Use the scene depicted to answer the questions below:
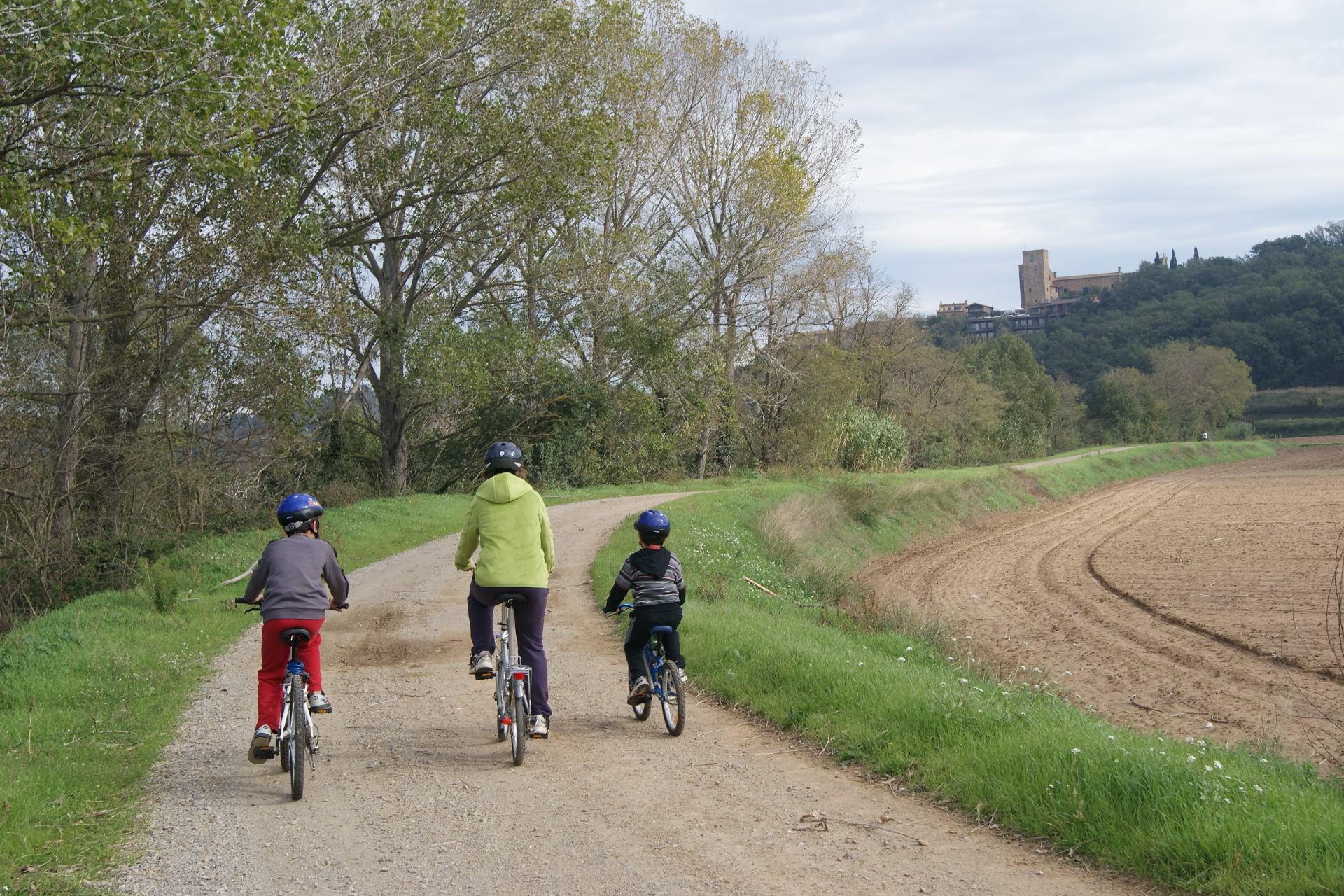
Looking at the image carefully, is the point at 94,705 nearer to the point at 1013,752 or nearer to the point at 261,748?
the point at 261,748

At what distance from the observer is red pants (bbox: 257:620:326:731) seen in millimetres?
6008

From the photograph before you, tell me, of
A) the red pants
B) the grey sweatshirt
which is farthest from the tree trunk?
the red pants

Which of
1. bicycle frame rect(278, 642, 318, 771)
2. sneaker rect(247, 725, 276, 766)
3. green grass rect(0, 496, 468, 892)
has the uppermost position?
bicycle frame rect(278, 642, 318, 771)

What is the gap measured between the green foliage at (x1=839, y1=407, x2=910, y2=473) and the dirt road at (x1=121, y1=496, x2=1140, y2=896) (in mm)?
29619

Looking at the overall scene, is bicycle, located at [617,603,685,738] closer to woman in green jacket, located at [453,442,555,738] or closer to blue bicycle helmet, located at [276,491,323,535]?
woman in green jacket, located at [453,442,555,738]

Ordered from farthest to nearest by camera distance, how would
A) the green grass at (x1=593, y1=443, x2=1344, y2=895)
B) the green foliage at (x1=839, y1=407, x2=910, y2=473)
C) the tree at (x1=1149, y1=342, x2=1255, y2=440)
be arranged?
the tree at (x1=1149, y1=342, x2=1255, y2=440)
the green foliage at (x1=839, y1=407, x2=910, y2=473)
the green grass at (x1=593, y1=443, x2=1344, y2=895)

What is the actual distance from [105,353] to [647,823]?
1691 centimetres

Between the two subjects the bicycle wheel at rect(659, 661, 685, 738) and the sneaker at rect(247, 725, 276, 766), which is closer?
the sneaker at rect(247, 725, 276, 766)

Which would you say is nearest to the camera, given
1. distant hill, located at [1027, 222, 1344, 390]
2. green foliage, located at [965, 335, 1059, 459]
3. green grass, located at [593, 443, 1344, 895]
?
green grass, located at [593, 443, 1344, 895]

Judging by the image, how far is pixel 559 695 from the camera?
8.35m

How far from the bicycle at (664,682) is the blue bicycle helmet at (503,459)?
1.45m

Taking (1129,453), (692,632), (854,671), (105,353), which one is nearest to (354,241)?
(105,353)

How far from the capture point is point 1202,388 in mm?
87188

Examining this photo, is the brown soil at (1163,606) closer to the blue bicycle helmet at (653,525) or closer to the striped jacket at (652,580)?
the striped jacket at (652,580)
